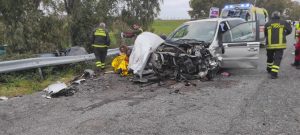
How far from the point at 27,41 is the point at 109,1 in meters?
4.59

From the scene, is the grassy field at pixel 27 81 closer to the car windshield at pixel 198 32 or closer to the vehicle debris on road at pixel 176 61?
the vehicle debris on road at pixel 176 61

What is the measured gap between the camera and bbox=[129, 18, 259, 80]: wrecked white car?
8.42 metres

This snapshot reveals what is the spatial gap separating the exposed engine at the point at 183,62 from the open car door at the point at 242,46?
2.70 ft

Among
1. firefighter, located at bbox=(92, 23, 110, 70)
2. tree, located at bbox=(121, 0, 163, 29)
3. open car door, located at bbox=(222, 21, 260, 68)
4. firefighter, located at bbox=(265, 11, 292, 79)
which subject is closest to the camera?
firefighter, located at bbox=(265, 11, 292, 79)

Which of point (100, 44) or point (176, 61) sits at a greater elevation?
point (100, 44)

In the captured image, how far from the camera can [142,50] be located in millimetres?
Result: 8852

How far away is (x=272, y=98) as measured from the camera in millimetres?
6398

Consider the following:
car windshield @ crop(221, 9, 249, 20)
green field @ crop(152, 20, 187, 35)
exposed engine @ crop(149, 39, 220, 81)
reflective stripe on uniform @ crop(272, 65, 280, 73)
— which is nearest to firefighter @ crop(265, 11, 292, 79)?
reflective stripe on uniform @ crop(272, 65, 280, 73)

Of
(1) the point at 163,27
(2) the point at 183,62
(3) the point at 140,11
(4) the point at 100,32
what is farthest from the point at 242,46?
(1) the point at 163,27

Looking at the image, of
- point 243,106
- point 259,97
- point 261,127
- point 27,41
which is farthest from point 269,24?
point 27,41

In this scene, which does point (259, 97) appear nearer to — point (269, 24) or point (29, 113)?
point (269, 24)

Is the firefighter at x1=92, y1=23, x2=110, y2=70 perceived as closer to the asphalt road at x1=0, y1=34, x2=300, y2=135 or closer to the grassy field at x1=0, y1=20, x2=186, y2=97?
the grassy field at x1=0, y1=20, x2=186, y2=97

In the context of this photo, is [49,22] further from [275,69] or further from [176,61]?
[275,69]

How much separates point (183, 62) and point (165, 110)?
8.95 ft
